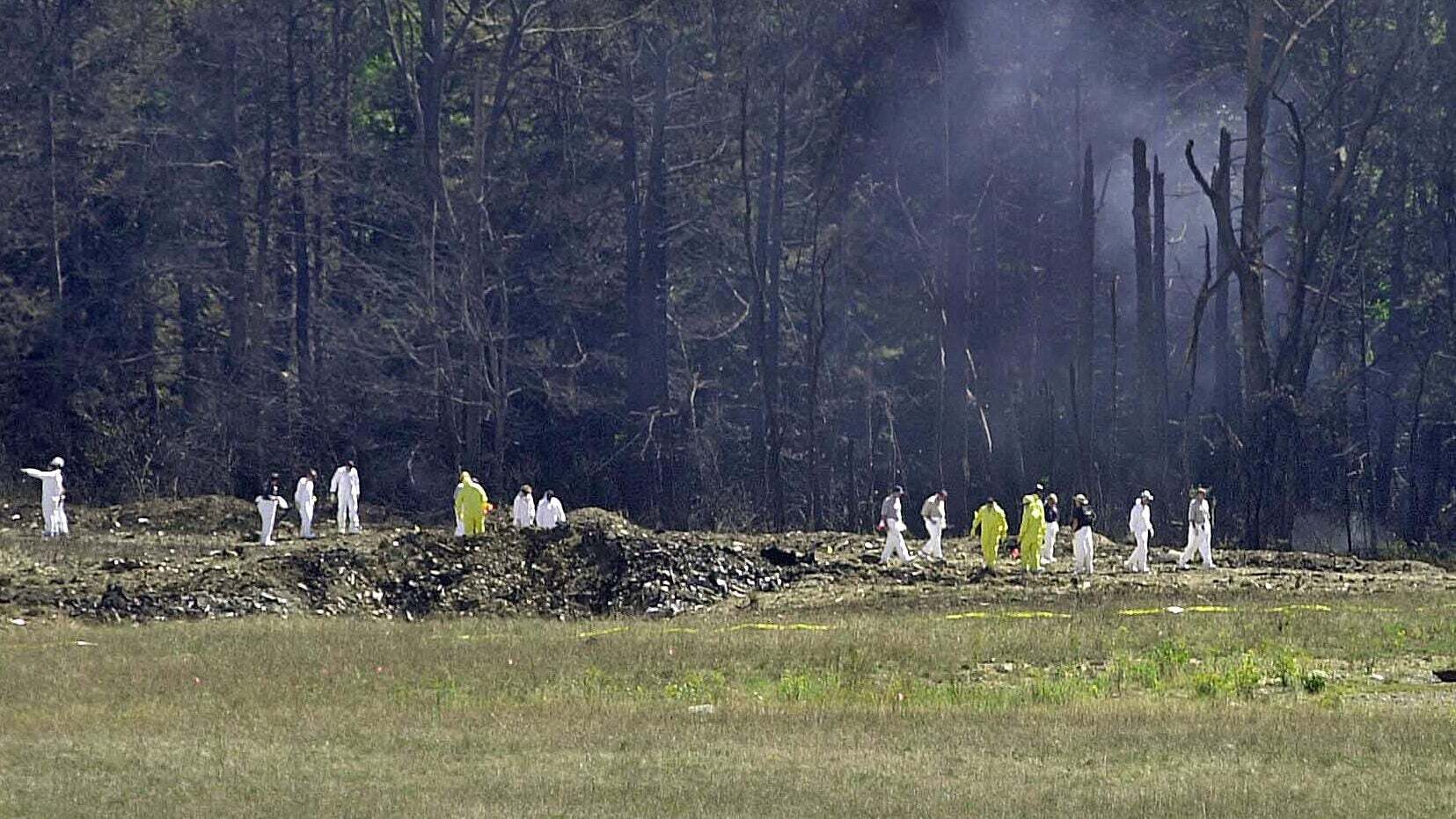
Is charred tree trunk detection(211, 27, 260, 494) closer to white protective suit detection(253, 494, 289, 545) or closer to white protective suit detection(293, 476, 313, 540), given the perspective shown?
white protective suit detection(293, 476, 313, 540)

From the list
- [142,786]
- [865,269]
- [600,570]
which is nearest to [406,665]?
[142,786]

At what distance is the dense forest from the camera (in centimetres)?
5759

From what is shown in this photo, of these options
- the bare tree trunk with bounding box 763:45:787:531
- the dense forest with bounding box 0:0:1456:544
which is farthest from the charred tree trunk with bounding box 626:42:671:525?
the bare tree trunk with bounding box 763:45:787:531

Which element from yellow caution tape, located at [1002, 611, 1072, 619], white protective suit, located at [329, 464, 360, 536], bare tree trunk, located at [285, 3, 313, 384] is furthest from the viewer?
bare tree trunk, located at [285, 3, 313, 384]

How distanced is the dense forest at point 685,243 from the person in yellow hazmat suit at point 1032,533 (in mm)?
16741

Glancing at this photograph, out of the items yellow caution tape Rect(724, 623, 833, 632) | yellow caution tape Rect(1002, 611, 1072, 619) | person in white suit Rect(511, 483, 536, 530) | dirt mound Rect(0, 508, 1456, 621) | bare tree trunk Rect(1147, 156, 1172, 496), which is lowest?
yellow caution tape Rect(724, 623, 833, 632)

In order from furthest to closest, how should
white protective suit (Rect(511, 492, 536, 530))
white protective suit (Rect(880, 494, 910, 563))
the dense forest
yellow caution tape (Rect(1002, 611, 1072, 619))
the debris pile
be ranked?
1. the dense forest
2. white protective suit (Rect(511, 492, 536, 530))
3. white protective suit (Rect(880, 494, 910, 563))
4. the debris pile
5. yellow caution tape (Rect(1002, 611, 1072, 619))

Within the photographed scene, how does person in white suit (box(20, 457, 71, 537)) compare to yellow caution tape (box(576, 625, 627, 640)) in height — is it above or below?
above

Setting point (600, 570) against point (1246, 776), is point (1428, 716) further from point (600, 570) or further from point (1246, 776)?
point (600, 570)

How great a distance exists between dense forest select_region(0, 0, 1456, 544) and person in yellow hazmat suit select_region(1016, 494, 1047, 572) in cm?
1674

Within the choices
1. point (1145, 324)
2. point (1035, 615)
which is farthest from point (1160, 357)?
point (1035, 615)

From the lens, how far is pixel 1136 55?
63344mm

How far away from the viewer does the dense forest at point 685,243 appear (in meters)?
57.6

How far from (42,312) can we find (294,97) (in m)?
9.13
